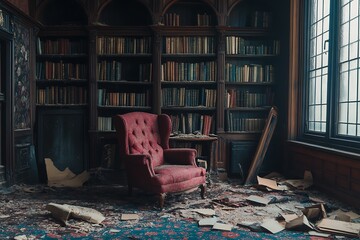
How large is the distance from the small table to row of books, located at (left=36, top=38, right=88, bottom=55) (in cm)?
197

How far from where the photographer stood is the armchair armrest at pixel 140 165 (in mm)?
3723

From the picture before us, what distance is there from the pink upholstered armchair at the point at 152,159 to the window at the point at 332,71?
5.70ft

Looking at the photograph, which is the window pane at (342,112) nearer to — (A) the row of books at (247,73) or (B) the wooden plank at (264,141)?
(B) the wooden plank at (264,141)

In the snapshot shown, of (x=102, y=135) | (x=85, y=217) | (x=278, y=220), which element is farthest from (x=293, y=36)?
(x=85, y=217)

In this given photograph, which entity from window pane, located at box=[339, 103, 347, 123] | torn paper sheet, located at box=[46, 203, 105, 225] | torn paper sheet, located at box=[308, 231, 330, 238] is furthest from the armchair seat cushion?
window pane, located at box=[339, 103, 347, 123]

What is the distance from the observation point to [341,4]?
4.12 meters

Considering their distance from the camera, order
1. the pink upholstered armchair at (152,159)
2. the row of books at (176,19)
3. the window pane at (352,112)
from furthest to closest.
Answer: the row of books at (176,19)
the window pane at (352,112)
the pink upholstered armchair at (152,159)

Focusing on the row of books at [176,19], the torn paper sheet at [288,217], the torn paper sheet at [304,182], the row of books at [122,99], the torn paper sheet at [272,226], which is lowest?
the torn paper sheet at [272,226]

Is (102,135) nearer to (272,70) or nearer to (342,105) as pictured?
(272,70)

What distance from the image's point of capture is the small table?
4954mm

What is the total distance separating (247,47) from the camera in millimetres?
5367

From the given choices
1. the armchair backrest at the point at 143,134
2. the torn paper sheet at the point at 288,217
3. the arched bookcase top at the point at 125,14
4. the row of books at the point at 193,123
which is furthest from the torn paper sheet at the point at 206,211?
the arched bookcase top at the point at 125,14

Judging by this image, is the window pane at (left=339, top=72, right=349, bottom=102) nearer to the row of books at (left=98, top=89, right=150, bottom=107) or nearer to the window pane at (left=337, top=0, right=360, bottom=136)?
the window pane at (left=337, top=0, right=360, bottom=136)

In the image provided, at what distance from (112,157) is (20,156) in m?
1.27
